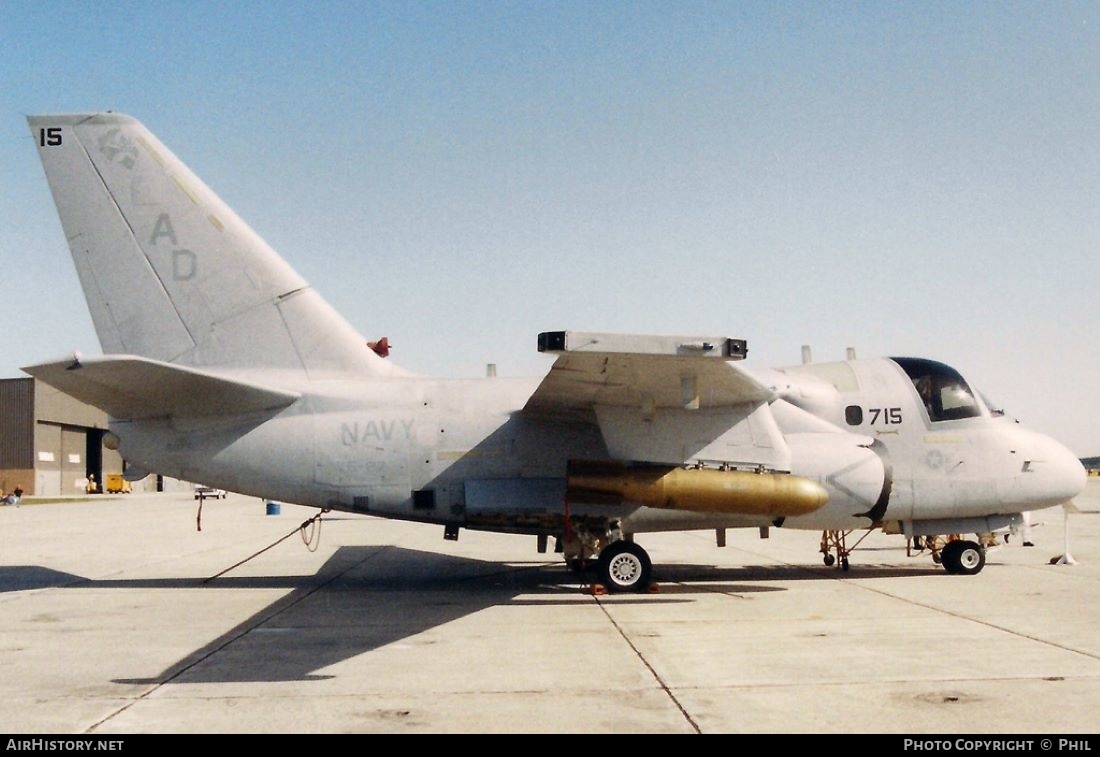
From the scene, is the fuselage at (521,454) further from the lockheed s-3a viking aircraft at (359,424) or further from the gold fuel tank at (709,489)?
the gold fuel tank at (709,489)

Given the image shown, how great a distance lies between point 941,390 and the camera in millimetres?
13562

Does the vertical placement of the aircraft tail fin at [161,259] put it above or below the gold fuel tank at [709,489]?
above

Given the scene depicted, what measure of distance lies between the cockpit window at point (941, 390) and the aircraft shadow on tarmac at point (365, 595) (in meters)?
2.67

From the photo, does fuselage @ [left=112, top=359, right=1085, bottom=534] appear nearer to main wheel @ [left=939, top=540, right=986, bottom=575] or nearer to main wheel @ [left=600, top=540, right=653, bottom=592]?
main wheel @ [left=600, top=540, right=653, bottom=592]

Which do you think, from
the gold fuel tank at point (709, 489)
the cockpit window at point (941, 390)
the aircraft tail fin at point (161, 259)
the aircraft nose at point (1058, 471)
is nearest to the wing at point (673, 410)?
the gold fuel tank at point (709, 489)

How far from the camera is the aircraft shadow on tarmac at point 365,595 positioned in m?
8.01

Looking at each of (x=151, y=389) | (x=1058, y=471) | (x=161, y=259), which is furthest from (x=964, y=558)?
(x=161, y=259)

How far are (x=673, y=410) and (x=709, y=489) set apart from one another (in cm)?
111

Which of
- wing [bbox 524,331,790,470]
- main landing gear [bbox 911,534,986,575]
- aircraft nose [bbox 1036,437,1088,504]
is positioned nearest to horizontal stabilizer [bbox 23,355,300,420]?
wing [bbox 524,331,790,470]

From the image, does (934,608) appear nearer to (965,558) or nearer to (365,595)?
(965,558)
